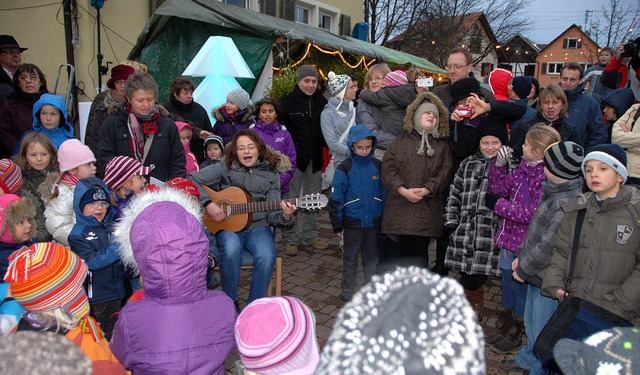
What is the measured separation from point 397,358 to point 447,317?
0.14 m

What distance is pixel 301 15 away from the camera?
13.8 metres

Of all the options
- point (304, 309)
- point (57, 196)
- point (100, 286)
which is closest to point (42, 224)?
point (57, 196)

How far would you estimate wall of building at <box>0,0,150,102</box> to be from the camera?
8055mm

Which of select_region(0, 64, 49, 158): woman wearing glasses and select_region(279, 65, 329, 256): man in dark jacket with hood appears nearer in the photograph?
select_region(0, 64, 49, 158): woman wearing glasses

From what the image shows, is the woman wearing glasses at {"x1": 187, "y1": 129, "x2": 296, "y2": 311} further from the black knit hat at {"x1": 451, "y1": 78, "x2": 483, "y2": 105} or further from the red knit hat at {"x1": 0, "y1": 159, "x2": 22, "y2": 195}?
the black knit hat at {"x1": 451, "y1": 78, "x2": 483, "y2": 105}

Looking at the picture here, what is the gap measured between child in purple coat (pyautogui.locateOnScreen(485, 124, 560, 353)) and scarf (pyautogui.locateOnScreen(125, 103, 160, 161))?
2968 millimetres

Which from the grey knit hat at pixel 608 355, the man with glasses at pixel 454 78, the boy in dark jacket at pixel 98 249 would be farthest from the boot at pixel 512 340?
the boy in dark jacket at pixel 98 249

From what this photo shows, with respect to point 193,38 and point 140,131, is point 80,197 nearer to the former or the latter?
point 140,131

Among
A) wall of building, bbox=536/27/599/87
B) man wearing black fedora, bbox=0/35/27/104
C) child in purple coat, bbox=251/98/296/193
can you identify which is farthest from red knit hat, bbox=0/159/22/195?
wall of building, bbox=536/27/599/87

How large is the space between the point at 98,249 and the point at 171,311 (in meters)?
1.40

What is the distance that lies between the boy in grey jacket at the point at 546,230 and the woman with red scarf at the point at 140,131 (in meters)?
3.13

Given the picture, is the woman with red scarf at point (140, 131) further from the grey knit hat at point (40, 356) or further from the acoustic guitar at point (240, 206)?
the grey knit hat at point (40, 356)

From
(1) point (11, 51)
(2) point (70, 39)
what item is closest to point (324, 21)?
(2) point (70, 39)

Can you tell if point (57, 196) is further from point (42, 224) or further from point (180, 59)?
point (180, 59)
